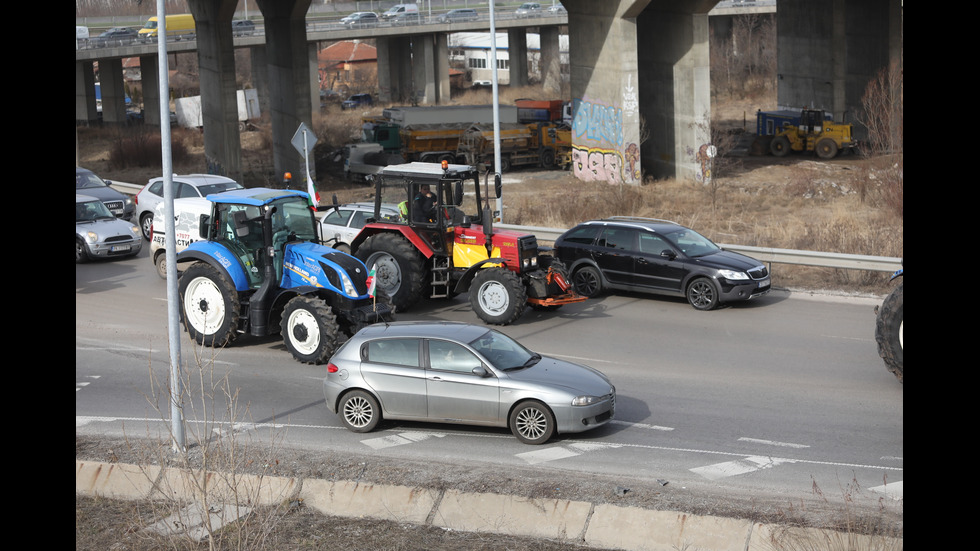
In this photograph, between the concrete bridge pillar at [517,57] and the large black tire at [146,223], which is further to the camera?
the concrete bridge pillar at [517,57]

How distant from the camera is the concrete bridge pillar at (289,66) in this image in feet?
142

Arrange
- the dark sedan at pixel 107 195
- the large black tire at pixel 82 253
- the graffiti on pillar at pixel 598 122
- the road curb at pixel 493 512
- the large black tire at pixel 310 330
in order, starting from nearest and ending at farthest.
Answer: the road curb at pixel 493 512
the large black tire at pixel 310 330
the large black tire at pixel 82 253
the dark sedan at pixel 107 195
the graffiti on pillar at pixel 598 122

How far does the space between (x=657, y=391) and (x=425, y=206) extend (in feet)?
19.8

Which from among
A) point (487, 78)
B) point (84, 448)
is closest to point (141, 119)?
point (487, 78)

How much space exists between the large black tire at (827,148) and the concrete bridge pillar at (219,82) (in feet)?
83.7

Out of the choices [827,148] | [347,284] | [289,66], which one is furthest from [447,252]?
[827,148]

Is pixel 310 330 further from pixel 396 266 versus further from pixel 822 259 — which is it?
pixel 822 259

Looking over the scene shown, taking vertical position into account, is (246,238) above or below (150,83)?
below

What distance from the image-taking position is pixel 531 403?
12.2 metres

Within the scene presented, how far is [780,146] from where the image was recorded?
4650 cm

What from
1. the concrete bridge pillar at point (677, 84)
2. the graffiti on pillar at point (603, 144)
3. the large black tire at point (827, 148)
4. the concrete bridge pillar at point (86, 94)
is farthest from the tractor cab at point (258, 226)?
the concrete bridge pillar at point (86, 94)

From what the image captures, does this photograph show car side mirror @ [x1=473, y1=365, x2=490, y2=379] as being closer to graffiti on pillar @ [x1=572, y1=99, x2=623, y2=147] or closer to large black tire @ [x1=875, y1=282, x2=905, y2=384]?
large black tire @ [x1=875, y1=282, x2=905, y2=384]

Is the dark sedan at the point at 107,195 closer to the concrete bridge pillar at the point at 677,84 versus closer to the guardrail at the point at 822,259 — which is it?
the guardrail at the point at 822,259

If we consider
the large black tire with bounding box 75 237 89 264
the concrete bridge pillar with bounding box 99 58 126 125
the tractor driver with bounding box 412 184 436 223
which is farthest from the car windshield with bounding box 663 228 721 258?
the concrete bridge pillar with bounding box 99 58 126 125
